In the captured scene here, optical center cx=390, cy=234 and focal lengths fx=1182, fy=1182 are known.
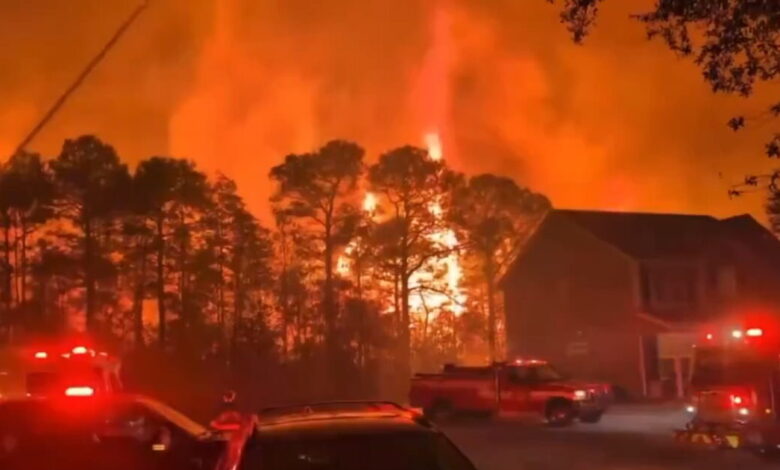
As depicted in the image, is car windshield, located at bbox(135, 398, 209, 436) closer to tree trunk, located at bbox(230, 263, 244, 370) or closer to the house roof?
tree trunk, located at bbox(230, 263, 244, 370)

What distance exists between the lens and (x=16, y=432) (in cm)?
1130

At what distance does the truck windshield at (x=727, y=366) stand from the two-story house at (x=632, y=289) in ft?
70.3

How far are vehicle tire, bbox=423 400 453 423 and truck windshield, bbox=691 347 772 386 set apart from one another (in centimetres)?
1155

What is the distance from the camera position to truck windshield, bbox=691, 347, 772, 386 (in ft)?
56.7

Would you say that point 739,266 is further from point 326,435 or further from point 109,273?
point 326,435

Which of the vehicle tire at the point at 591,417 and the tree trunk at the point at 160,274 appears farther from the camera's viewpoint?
the tree trunk at the point at 160,274

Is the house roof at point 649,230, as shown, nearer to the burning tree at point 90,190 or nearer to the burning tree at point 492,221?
the burning tree at point 492,221

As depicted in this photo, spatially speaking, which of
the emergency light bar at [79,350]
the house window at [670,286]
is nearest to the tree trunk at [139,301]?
the house window at [670,286]

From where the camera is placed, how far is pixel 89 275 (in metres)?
44.7

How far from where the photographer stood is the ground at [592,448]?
17531 millimetres

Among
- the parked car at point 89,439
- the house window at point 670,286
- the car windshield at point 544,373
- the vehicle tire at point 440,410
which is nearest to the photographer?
the parked car at point 89,439

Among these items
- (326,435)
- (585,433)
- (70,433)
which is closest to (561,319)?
(585,433)

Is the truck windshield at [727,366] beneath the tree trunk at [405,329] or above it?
beneath

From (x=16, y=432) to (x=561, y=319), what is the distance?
35.5m
